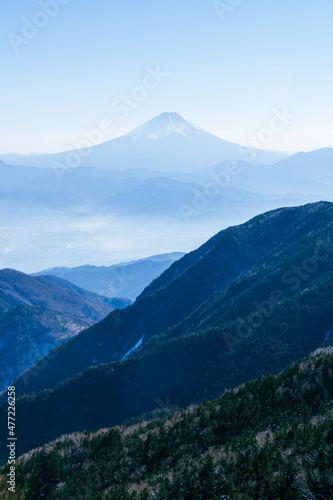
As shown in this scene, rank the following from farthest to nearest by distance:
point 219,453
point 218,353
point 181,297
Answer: point 181,297, point 218,353, point 219,453

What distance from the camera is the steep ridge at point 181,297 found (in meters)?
128

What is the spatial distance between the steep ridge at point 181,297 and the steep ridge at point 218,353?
70.8ft

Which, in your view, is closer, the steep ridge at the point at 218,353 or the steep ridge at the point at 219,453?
the steep ridge at the point at 219,453

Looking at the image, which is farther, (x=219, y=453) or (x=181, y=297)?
(x=181, y=297)

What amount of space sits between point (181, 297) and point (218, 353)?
179 ft

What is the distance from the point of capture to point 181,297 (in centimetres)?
13412

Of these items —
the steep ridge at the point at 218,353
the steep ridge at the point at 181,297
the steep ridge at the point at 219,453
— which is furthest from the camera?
the steep ridge at the point at 181,297

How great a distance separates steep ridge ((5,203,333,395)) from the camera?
127875 mm

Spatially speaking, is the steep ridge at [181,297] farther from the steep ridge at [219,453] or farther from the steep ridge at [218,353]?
the steep ridge at [219,453]

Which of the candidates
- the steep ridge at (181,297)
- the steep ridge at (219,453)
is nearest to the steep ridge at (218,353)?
the steep ridge at (181,297)

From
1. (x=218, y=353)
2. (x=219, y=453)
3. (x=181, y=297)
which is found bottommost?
(x=219, y=453)

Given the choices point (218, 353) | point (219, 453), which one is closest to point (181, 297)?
point (218, 353)

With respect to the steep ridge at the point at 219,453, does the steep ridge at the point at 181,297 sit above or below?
above

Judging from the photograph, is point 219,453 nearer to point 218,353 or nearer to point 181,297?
point 218,353
